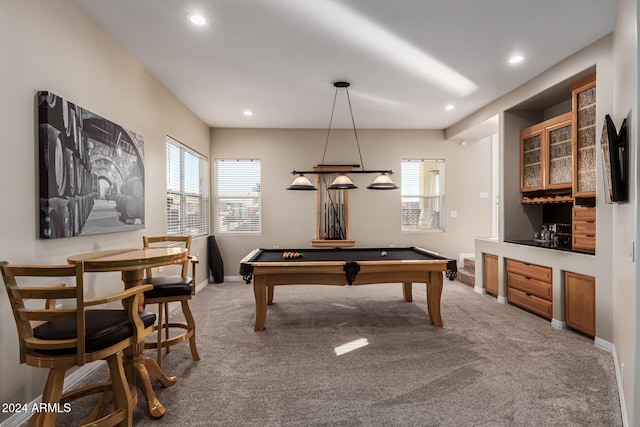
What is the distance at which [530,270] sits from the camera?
170 inches

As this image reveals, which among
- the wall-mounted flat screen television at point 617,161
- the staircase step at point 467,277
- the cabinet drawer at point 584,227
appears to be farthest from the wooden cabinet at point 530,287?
the wall-mounted flat screen television at point 617,161

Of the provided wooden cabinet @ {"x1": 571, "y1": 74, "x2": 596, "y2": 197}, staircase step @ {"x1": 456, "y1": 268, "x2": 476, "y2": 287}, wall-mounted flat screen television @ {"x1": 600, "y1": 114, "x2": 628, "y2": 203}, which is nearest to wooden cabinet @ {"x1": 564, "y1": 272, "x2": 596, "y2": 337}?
wooden cabinet @ {"x1": 571, "y1": 74, "x2": 596, "y2": 197}

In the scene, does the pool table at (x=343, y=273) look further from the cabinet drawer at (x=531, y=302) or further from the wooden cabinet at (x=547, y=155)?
the wooden cabinet at (x=547, y=155)

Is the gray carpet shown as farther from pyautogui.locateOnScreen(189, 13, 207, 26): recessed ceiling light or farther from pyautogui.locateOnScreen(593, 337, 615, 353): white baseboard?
pyautogui.locateOnScreen(189, 13, 207, 26): recessed ceiling light

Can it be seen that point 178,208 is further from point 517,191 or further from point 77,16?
point 517,191

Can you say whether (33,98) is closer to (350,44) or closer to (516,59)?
(350,44)

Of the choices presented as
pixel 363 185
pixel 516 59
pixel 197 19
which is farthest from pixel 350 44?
pixel 363 185

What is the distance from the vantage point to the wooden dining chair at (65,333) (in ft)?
5.48

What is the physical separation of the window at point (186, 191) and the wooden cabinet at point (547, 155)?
4.78 metres

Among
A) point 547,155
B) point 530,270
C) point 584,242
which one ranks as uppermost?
point 547,155

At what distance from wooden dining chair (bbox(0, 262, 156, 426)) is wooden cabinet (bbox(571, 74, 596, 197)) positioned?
13.5 ft

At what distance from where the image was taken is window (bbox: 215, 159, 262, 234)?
6758 millimetres

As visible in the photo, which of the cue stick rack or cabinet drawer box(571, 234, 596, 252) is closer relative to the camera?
cabinet drawer box(571, 234, 596, 252)

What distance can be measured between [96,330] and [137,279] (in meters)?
0.64
